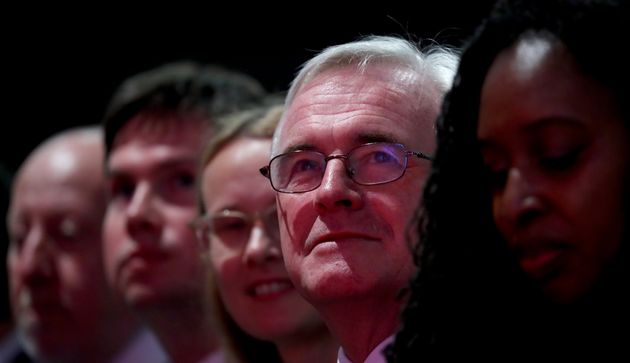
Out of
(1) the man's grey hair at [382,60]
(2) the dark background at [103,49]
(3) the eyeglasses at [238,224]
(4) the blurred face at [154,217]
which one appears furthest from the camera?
(2) the dark background at [103,49]

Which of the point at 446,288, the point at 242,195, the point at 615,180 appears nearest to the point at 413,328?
the point at 446,288

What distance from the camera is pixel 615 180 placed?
1308 mm

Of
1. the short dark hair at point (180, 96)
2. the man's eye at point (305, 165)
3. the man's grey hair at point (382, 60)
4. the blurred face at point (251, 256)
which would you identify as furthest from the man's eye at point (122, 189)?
the man's eye at point (305, 165)

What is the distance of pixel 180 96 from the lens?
300 cm

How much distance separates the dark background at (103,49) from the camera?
3891 mm

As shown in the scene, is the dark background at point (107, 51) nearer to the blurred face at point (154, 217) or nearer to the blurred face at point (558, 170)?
the blurred face at point (154, 217)

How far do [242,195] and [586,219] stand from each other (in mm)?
1131

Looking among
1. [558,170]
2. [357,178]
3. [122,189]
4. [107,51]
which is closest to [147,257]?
[122,189]

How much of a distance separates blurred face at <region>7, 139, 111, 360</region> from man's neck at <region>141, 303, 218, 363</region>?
0.39 metres

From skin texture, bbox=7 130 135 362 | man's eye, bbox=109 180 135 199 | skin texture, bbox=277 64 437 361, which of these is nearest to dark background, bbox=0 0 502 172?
skin texture, bbox=7 130 135 362

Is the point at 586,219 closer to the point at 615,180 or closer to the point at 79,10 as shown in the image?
the point at 615,180

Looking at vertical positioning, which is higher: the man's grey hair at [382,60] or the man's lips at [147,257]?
the man's grey hair at [382,60]

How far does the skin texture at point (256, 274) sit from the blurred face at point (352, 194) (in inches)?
16.4

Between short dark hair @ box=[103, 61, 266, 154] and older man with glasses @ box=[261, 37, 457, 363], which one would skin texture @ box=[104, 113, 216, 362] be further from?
older man with glasses @ box=[261, 37, 457, 363]
